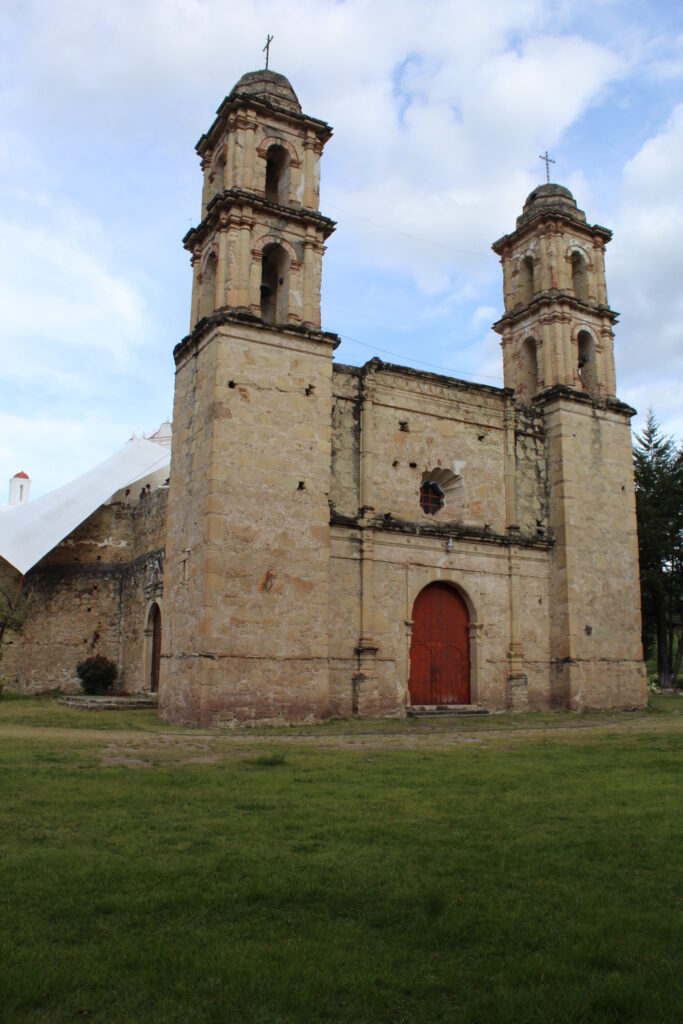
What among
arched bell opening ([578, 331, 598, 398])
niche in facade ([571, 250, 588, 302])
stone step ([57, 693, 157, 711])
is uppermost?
niche in facade ([571, 250, 588, 302])

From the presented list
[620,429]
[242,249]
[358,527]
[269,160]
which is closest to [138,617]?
[358,527]

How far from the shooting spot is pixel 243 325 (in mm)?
15656

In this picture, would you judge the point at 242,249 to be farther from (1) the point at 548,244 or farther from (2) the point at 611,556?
(2) the point at 611,556

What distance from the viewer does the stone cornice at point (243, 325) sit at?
51.1 ft

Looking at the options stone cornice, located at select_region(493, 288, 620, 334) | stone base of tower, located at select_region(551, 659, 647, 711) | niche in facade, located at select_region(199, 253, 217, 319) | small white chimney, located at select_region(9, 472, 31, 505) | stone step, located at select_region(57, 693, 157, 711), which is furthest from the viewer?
small white chimney, located at select_region(9, 472, 31, 505)

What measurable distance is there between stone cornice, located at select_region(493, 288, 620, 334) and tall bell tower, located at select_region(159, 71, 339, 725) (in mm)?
6396

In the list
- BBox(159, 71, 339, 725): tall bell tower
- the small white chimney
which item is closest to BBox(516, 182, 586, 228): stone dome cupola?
BBox(159, 71, 339, 725): tall bell tower

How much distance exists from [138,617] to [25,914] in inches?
733

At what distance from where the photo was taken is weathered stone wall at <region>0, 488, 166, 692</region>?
75.2 ft

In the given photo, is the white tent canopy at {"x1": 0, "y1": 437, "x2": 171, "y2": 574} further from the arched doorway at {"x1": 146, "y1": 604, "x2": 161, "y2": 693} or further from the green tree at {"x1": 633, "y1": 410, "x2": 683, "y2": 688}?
the green tree at {"x1": 633, "y1": 410, "x2": 683, "y2": 688}

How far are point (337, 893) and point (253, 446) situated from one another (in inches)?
452

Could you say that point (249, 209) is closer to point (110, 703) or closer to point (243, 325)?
point (243, 325)

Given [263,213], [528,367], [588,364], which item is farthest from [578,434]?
[263,213]

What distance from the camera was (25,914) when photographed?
4078 millimetres
